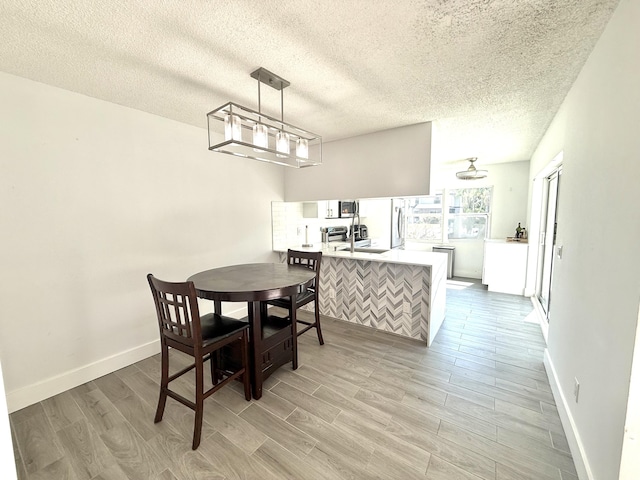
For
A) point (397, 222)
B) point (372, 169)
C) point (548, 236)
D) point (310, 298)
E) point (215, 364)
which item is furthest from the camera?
point (397, 222)

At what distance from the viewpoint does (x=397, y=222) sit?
16.8 feet

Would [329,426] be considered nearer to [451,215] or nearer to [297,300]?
[297,300]

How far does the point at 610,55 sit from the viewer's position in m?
1.36

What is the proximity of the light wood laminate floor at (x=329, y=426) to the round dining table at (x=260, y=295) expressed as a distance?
19cm

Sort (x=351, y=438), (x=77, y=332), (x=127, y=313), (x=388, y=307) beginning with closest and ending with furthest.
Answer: (x=351, y=438) → (x=77, y=332) → (x=127, y=313) → (x=388, y=307)

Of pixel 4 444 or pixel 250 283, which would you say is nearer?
pixel 4 444

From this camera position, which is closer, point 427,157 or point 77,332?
point 77,332

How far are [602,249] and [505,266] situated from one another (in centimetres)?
371

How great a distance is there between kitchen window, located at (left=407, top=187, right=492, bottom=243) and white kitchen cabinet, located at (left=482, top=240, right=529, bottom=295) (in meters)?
0.97

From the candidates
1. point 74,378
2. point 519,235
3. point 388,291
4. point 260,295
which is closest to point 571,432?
point 388,291

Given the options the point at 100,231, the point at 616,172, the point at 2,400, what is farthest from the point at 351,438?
the point at 100,231

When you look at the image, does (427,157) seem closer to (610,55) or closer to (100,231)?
(610,55)

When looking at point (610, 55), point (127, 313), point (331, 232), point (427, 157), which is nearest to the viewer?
point (610, 55)

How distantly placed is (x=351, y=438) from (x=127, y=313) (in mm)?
2300
